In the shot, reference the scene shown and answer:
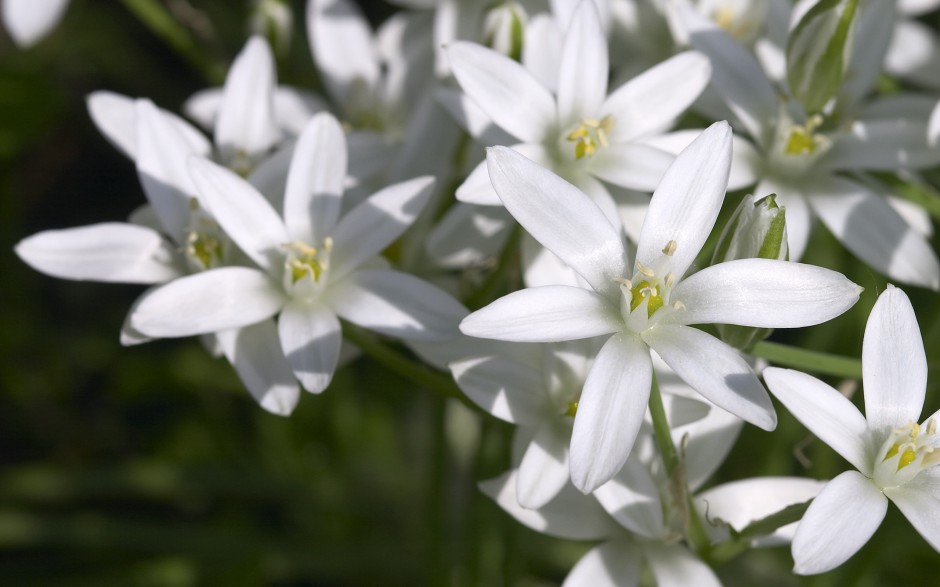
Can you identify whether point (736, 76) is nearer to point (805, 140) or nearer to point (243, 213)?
point (805, 140)

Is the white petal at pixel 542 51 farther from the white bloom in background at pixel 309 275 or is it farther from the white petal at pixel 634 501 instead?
the white petal at pixel 634 501

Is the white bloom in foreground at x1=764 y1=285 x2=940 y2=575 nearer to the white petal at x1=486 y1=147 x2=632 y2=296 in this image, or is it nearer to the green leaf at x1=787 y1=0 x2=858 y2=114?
the white petal at x1=486 y1=147 x2=632 y2=296

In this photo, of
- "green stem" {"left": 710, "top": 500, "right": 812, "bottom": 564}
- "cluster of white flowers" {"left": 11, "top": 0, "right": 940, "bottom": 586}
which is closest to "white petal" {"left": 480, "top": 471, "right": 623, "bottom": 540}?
"cluster of white flowers" {"left": 11, "top": 0, "right": 940, "bottom": 586}

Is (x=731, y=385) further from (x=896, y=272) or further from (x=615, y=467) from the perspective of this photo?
(x=896, y=272)

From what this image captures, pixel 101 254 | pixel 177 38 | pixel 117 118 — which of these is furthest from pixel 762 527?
pixel 177 38

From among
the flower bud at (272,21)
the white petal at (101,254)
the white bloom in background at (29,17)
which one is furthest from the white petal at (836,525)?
the white bloom in background at (29,17)

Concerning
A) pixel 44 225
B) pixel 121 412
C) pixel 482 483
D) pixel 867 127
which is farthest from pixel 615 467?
pixel 44 225
